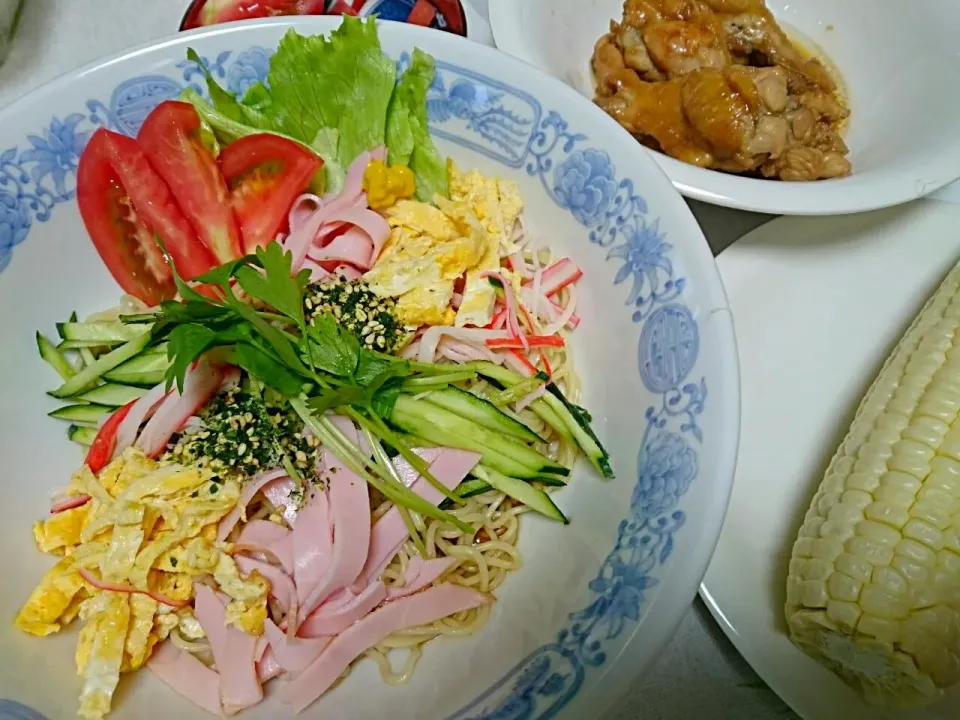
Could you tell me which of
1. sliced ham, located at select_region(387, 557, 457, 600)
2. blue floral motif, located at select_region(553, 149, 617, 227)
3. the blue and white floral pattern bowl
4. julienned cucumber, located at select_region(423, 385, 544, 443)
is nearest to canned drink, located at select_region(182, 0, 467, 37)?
the blue and white floral pattern bowl

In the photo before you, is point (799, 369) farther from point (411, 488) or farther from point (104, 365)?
point (104, 365)

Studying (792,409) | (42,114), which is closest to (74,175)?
(42,114)

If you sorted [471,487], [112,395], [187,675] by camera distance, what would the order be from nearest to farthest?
1. [187,675]
2. [471,487]
3. [112,395]

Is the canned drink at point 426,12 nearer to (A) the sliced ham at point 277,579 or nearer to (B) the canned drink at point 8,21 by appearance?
(B) the canned drink at point 8,21

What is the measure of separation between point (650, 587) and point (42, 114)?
1.77 meters

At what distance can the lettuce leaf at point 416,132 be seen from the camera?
1.76 meters

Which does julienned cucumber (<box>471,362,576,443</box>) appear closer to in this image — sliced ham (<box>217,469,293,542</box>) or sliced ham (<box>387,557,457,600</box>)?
sliced ham (<box>387,557,457,600</box>)

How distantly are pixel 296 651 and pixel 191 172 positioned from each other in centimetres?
116

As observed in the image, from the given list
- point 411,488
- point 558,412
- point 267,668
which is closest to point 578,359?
point 558,412

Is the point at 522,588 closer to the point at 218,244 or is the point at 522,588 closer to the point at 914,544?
the point at 914,544

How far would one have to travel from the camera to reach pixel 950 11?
92.0 inches

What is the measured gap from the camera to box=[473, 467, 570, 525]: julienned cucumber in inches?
61.4

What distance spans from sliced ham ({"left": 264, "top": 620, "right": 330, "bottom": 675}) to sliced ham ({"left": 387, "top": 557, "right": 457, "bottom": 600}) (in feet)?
0.59

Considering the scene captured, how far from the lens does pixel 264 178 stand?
1.78m
